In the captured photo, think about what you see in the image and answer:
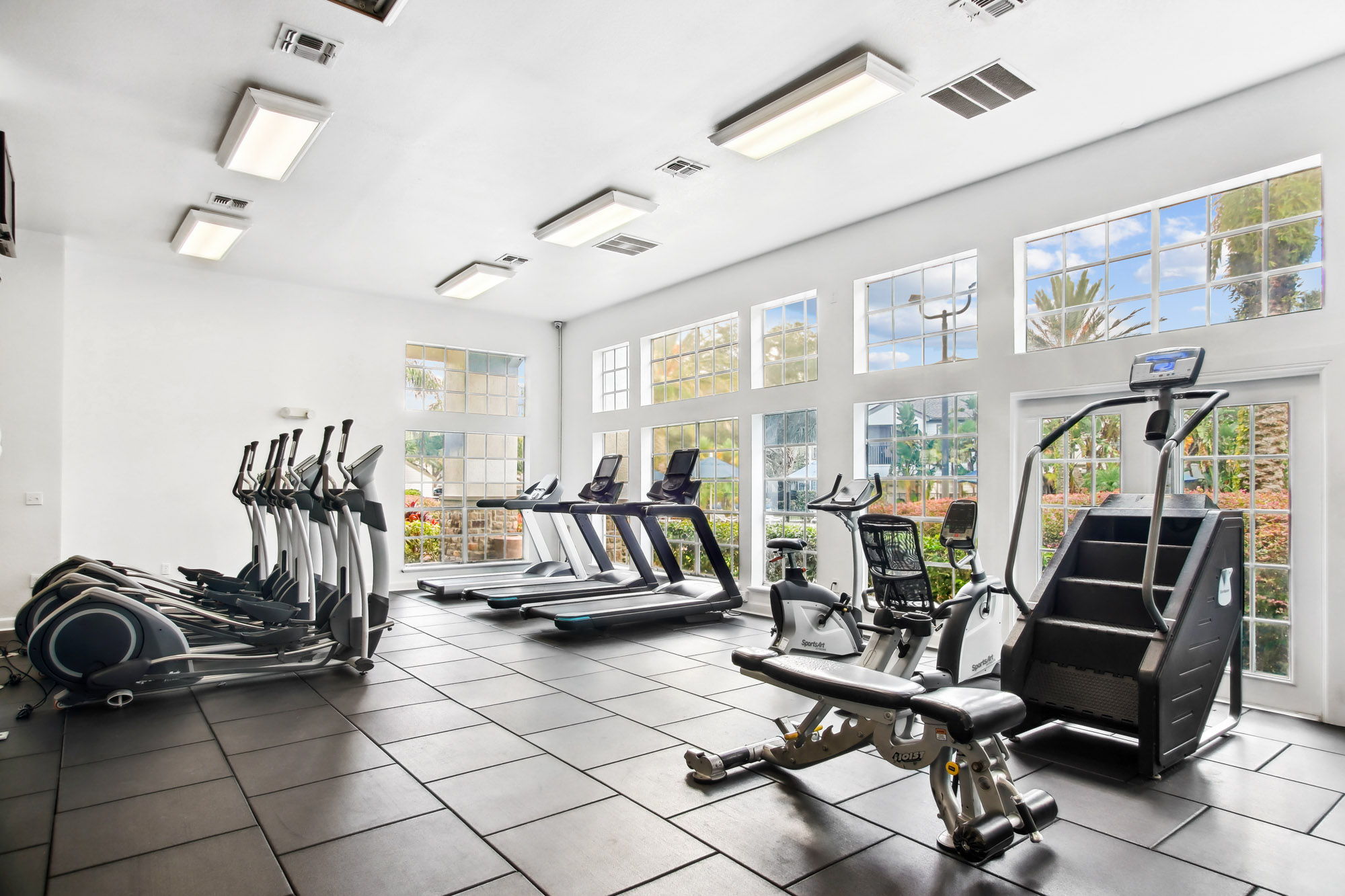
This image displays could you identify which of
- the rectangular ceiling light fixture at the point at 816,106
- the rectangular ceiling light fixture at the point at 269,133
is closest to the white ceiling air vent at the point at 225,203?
the rectangular ceiling light fixture at the point at 269,133

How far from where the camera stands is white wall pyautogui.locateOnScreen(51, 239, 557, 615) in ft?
23.9

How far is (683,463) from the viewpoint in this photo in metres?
6.94

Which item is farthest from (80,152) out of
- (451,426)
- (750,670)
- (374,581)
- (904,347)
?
(904,347)

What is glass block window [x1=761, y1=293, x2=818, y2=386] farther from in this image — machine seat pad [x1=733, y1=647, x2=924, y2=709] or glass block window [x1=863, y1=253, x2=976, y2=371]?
machine seat pad [x1=733, y1=647, x2=924, y2=709]

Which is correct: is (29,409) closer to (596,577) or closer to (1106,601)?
(596,577)

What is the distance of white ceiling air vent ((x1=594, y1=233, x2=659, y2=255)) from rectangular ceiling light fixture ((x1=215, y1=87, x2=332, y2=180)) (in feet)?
8.82

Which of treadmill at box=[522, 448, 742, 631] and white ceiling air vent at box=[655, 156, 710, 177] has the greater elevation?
white ceiling air vent at box=[655, 156, 710, 177]

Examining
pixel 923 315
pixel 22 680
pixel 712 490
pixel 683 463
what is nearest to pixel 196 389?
pixel 22 680

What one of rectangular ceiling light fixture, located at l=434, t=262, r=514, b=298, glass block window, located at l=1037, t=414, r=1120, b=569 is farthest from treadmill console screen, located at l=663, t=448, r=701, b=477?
glass block window, located at l=1037, t=414, r=1120, b=569

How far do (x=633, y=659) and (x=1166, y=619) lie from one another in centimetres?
335

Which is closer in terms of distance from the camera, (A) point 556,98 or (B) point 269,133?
(A) point 556,98

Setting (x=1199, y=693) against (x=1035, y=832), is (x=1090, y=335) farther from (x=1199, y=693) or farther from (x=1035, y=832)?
(x=1035, y=832)

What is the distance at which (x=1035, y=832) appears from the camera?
2.54m

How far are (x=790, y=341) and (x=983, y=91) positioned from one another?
336cm
